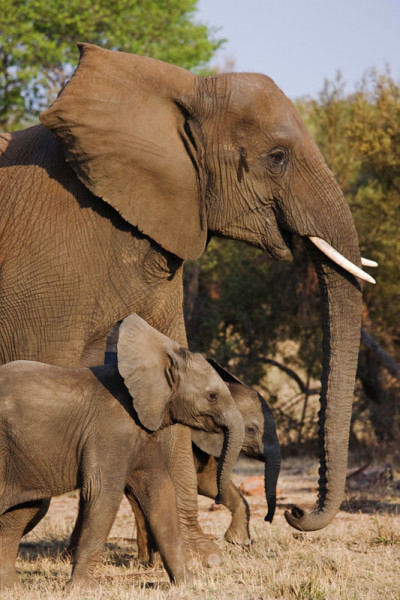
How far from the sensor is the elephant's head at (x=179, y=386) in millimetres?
5109

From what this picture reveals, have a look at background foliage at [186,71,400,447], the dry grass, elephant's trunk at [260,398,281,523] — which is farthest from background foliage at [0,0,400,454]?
elephant's trunk at [260,398,281,523]

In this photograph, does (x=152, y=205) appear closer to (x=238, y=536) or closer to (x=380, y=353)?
(x=238, y=536)

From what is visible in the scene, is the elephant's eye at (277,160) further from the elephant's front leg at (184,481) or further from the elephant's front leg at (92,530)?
the elephant's front leg at (92,530)

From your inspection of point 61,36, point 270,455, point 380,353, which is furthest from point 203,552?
point 61,36

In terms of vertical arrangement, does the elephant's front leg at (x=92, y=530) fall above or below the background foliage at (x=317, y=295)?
below

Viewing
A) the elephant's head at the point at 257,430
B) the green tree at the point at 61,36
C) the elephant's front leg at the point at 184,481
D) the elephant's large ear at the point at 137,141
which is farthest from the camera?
the green tree at the point at 61,36

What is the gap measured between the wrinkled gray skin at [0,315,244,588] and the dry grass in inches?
10.1

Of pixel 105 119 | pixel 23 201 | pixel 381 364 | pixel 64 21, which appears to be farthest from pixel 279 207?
pixel 64 21

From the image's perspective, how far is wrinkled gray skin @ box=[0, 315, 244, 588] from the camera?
16.2 ft

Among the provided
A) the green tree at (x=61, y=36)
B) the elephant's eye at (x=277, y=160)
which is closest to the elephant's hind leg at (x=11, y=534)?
the elephant's eye at (x=277, y=160)

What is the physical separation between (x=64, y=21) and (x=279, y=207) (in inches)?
526

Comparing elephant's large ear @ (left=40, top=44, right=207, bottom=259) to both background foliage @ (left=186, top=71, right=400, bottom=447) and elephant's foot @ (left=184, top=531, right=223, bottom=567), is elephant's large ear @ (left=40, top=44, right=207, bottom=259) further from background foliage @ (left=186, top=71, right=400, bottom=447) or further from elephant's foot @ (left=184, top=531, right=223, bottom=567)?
background foliage @ (left=186, top=71, right=400, bottom=447)

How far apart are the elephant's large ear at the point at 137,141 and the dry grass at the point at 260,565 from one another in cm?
187

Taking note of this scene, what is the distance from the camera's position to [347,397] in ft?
19.1
